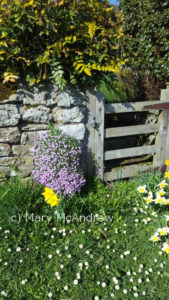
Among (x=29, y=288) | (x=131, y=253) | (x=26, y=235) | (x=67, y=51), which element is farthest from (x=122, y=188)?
(x=67, y=51)

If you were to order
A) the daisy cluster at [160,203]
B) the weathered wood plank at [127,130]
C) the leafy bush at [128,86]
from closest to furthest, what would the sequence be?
the daisy cluster at [160,203]
the weathered wood plank at [127,130]
the leafy bush at [128,86]

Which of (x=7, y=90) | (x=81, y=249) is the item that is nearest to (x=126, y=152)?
(x=81, y=249)

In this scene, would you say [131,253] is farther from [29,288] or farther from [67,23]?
[67,23]

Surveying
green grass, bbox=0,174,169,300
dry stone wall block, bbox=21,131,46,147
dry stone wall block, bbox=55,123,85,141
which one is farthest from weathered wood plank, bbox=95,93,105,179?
dry stone wall block, bbox=21,131,46,147

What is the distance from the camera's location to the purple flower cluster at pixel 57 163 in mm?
2582

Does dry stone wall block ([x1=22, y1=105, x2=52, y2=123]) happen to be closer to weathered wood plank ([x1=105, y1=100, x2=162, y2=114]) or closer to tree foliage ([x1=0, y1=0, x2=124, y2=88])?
tree foliage ([x1=0, y1=0, x2=124, y2=88])

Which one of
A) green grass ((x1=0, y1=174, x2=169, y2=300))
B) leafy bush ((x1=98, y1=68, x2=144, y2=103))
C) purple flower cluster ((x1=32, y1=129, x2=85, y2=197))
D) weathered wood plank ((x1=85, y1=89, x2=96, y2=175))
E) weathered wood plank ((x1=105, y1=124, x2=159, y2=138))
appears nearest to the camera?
green grass ((x1=0, y1=174, x2=169, y2=300))

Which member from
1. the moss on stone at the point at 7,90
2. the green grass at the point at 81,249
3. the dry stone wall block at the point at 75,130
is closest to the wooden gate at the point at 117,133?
the dry stone wall block at the point at 75,130

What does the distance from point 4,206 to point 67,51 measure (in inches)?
73.5

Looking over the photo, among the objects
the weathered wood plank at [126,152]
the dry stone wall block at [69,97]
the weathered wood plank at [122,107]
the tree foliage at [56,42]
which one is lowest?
the weathered wood plank at [126,152]

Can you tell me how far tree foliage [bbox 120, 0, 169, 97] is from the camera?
3.52m

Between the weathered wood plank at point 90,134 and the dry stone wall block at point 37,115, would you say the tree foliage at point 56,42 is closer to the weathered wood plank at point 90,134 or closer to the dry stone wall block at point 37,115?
the weathered wood plank at point 90,134

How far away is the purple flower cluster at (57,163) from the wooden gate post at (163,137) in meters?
1.46

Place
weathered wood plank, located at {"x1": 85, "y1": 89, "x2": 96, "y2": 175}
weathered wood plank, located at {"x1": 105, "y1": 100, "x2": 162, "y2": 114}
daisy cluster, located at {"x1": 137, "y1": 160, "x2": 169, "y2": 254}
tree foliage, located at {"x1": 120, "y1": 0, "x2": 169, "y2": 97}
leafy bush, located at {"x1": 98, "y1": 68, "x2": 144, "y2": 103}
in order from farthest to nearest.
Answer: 1. leafy bush, located at {"x1": 98, "y1": 68, "x2": 144, "y2": 103}
2. tree foliage, located at {"x1": 120, "y1": 0, "x2": 169, "y2": 97}
3. weathered wood plank, located at {"x1": 105, "y1": 100, "x2": 162, "y2": 114}
4. weathered wood plank, located at {"x1": 85, "y1": 89, "x2": 96, "y2": 175}
5. daisy cluster, located at {"x1": 137, "y1": 160, "x2": 169, "y2": 254}
